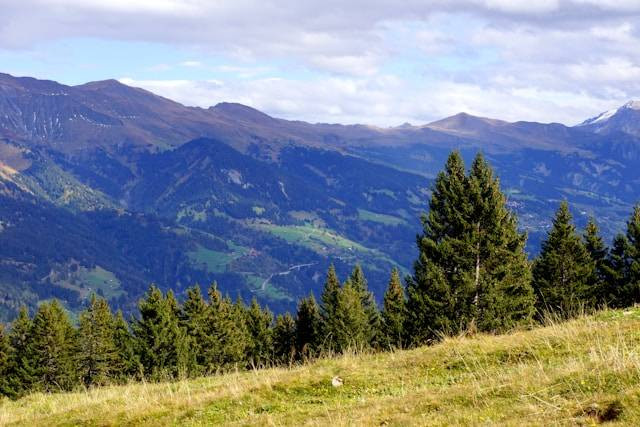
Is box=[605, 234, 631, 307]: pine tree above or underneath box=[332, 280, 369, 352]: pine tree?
above

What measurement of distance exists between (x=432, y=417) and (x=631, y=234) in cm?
5443

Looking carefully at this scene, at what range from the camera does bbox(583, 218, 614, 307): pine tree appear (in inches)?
2216

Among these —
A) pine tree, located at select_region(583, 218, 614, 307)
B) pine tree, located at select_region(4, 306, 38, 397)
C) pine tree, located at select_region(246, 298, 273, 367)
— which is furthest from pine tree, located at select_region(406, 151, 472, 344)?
pine tree, located at select_region(4, 306, 38, 397)

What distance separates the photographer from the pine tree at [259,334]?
79.8 m

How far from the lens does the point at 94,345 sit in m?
71.9

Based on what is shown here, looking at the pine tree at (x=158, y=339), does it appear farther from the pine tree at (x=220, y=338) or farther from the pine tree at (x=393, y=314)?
the pine tree at (x=393, y=314)

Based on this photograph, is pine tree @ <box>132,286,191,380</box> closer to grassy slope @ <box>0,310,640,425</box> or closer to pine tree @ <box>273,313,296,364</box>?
pine tree @ <box>273,313,296,364</box>

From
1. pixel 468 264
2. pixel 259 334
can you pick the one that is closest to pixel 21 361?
pixel 259 334

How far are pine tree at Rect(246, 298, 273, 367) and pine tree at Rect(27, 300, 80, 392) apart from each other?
884 inches

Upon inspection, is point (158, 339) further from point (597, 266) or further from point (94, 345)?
point (597, 266)

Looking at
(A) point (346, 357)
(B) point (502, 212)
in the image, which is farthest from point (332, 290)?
(A) point (346, 357)

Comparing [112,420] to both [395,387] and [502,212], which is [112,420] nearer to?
[395,387]

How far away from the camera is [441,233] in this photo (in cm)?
4253

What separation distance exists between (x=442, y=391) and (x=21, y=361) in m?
72.2
